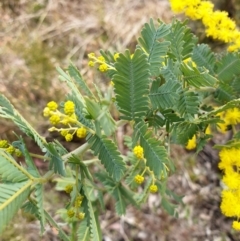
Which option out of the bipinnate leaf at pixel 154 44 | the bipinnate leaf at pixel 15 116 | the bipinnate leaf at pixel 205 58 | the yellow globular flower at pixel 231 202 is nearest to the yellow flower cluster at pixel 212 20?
the bipinnate leaf at pixel 205 58

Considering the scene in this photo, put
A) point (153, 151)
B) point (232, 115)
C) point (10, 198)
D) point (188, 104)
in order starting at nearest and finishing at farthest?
point (10, 198) < point (153, 151) < point (188, 104) < point (232, 115)

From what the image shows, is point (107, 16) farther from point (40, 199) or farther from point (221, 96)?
point (40, 199)

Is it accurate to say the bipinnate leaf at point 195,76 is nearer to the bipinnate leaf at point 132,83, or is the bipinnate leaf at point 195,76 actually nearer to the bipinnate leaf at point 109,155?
the bipinnate leaf at point 132,83

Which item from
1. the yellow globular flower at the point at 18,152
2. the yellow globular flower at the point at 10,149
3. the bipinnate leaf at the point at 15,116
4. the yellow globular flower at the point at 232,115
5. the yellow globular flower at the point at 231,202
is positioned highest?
the bipinnate leaf at the point at 15,116

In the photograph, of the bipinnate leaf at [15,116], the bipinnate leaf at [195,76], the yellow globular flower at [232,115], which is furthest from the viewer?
the yellow globular flower at [232,115]

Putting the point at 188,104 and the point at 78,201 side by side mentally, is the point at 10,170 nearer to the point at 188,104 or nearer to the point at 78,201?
the point at 78,201

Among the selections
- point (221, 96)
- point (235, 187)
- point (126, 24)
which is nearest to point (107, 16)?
point (126, 24)

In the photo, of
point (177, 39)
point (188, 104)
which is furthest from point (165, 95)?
point (177, 39)
